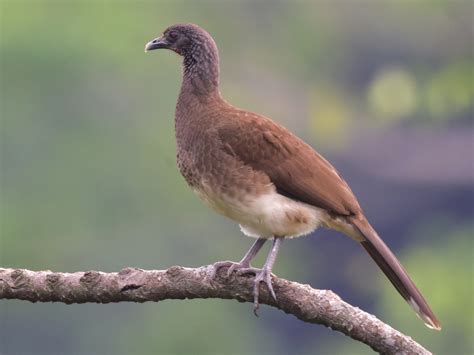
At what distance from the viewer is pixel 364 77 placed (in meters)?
35.1

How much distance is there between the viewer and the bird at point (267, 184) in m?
6.60

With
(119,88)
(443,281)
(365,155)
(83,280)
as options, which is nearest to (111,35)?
(119,88)

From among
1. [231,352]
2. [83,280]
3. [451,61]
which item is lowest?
[231,352]

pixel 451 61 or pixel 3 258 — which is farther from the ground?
pixel 451 61

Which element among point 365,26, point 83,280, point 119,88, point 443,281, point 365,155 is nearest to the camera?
point 83,280

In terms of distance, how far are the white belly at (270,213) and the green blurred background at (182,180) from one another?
16.8 metres

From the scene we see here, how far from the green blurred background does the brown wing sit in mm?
16806

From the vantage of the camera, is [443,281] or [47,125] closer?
[443,281]

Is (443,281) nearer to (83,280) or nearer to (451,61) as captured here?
(451,61)

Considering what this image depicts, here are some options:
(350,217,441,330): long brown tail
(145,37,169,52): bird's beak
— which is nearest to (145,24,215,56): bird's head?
(145,37,169,52): bird's beak

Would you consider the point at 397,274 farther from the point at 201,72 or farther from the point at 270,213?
the point at 201,72

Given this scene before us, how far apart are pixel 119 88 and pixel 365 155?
21.6 feet

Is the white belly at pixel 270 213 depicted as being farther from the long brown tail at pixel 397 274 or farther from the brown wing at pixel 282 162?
the long brown tail at pixel 397 274

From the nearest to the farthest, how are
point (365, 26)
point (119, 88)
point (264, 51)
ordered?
point (119, 88) < point (365, 26) < point (264, 51)
